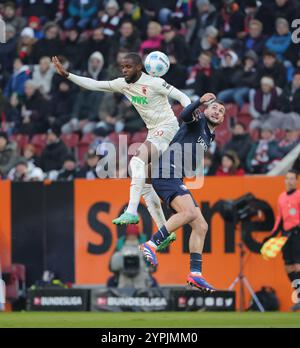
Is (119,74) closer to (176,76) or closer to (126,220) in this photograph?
(176,76)

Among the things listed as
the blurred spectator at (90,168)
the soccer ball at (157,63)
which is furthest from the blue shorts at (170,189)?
the blurred spectator at (90,168)

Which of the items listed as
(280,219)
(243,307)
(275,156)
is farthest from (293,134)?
(243,307)

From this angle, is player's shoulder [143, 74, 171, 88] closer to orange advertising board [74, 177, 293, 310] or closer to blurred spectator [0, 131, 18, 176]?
orange advertising board [74, 177, 293, 310]

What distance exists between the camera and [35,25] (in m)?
28.3

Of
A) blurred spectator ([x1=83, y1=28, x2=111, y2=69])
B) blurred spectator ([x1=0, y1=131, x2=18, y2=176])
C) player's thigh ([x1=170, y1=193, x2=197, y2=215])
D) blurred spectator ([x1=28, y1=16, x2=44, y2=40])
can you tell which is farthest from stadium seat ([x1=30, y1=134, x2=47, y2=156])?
player's thigh ([x1=170, y1=193, x2=197, y2=215])

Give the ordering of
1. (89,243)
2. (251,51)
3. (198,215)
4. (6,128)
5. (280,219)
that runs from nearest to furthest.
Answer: (198,215) → (280,219) → (89,243) → (251,51) → (6,128)

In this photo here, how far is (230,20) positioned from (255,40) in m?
0.93

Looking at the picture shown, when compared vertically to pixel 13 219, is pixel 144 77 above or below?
above

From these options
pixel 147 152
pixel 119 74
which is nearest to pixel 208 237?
pixel 119 74

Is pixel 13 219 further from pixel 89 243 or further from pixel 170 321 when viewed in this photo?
pixel 170 321

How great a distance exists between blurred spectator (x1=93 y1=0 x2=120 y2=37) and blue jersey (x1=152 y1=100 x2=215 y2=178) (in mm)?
11489

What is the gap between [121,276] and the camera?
21250 millimetres

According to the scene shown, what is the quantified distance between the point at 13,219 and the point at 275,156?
17.2 feet

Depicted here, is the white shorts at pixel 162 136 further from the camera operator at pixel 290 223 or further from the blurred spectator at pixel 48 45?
the blurred spectator at pixel 48 45
